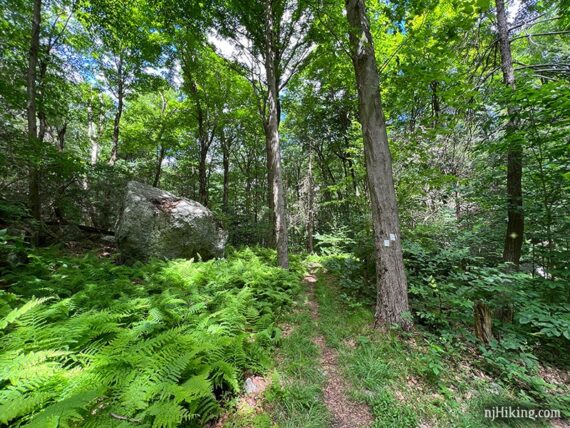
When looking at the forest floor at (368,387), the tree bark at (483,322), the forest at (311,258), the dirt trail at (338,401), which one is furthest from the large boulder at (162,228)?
the tree bark at (483,322)

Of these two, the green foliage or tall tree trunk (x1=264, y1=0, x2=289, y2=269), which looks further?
tall tree trunk (x1=264, y1=0, x2=289, y2=269)

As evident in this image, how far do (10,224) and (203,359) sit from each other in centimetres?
651

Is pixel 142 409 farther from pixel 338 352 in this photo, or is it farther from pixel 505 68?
pixel 505 68

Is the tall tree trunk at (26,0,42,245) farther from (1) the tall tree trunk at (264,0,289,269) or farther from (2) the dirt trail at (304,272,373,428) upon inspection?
(2) the dirt trail at (304,272,373,428)

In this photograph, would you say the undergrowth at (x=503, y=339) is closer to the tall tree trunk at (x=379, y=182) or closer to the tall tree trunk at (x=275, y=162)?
the tall tree trunk at (x=379, y=182)

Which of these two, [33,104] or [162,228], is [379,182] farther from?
[33,104]

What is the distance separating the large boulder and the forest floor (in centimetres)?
437

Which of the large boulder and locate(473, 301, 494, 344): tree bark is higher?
the large boulder

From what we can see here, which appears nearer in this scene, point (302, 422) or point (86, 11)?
point (302, 422)

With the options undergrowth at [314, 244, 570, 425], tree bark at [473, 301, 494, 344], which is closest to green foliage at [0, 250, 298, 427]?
undergrowth at [314, 244, 570, 425]

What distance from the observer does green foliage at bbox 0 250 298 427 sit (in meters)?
1.72

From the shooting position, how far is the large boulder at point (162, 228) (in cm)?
636

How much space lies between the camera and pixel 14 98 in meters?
7.00

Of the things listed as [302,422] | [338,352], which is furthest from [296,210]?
[302,422]
